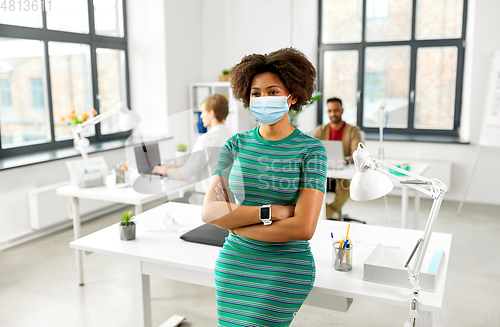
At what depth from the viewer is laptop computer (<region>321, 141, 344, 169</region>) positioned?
12.5 ft

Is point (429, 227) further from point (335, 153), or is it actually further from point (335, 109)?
point (335, 109)

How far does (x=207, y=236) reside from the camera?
2127 mm

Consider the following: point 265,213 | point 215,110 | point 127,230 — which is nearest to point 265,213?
point 265,213

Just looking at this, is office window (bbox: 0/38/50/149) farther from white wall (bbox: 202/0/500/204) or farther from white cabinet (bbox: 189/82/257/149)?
white wall (bbox: 202/0/500/204)

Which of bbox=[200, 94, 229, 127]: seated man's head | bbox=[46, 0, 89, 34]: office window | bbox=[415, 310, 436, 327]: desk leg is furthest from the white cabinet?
bbox=[415, 310, 436, 327]: desk leg

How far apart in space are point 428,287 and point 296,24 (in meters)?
4.91

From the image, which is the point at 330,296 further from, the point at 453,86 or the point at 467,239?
the point at 453,86

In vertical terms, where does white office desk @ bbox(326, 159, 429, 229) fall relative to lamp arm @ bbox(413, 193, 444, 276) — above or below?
below

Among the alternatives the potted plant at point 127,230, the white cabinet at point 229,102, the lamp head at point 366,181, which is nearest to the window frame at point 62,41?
the white cabinet at point 229,102

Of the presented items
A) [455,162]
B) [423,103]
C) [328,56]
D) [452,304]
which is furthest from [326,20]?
[452,304]

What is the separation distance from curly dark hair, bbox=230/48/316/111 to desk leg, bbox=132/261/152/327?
100cm

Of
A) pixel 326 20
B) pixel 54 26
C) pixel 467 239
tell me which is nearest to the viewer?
pixel 467 239

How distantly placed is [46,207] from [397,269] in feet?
11.5

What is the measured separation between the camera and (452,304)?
288 centimetres
